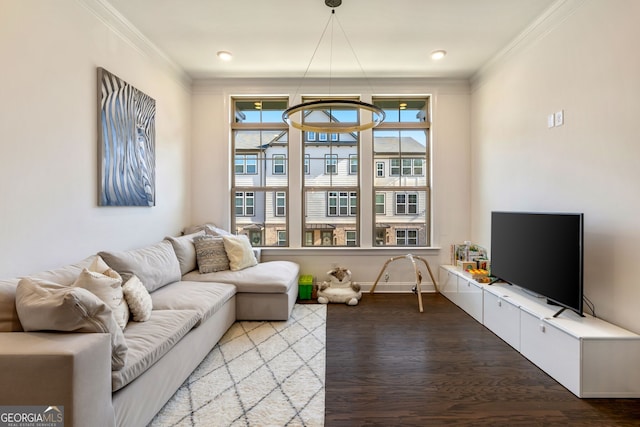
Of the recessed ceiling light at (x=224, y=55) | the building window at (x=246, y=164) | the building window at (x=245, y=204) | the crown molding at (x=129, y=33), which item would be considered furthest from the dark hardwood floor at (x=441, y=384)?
the crown molding at (x=129, y=33)

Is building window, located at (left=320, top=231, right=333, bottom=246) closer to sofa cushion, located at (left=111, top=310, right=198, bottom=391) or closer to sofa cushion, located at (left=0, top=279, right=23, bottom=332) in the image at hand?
sofa cushion, located at (left=111, top=310, right=198, bottom=391)

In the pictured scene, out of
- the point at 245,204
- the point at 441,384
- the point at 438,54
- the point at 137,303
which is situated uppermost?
the point at 438,54

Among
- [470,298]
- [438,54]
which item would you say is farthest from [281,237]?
[438,54]

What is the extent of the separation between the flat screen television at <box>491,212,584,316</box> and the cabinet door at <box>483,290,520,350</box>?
0.74ft

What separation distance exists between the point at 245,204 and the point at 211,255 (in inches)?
45.8

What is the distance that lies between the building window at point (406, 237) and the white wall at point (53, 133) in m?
3.40

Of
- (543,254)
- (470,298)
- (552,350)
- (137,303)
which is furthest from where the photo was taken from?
(470,298)

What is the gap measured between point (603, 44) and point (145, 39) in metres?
4.14

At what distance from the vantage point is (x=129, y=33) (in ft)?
9.96

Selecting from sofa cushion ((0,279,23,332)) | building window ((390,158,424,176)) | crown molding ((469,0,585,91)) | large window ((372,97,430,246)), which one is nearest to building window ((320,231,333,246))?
large window ((372,97,430,246))

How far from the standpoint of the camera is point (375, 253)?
4.40m

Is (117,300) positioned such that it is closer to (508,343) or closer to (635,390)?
(508,343)

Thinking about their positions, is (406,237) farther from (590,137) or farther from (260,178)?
(590,137)

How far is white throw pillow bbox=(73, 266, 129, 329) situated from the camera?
1811 millimetres
